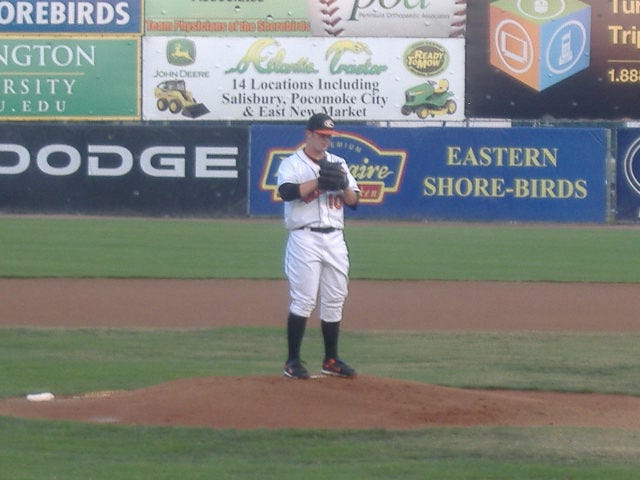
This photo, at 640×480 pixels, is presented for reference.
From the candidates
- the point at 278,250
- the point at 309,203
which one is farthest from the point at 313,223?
the point at 278,250

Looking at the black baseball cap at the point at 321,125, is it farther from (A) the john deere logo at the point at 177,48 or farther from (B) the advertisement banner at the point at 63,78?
(B) the advertisement banner at the point at 63,78

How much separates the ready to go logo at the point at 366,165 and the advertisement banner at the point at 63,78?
5.06 metres

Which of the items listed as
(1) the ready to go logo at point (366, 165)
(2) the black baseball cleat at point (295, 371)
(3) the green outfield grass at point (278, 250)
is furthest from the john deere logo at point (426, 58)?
(2) the black baseball cleat at point (295, 371)

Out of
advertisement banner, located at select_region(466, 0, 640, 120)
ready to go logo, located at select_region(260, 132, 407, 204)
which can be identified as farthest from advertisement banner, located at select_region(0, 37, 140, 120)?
advertisement banner, located at select_region(466, 0, 640, 120)

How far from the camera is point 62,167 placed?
24.1 m

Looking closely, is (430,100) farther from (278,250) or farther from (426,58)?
(278,250)

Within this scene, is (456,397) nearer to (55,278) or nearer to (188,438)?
(188,438)

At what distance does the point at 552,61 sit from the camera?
2642 centimetres

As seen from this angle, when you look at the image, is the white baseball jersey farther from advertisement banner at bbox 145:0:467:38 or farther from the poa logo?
advertisement banner at bbox 145:0:467:38

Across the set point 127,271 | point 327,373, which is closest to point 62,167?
point 127,271

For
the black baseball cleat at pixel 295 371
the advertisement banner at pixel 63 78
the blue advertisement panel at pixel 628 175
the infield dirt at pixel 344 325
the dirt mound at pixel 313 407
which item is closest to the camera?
the dirt mound at pixel 313 407

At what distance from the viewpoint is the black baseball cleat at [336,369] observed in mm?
7562

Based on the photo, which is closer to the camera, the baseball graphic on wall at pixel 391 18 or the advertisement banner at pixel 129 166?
the advertisement banner at pixel 129 166

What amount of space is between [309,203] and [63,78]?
69.5 feet
